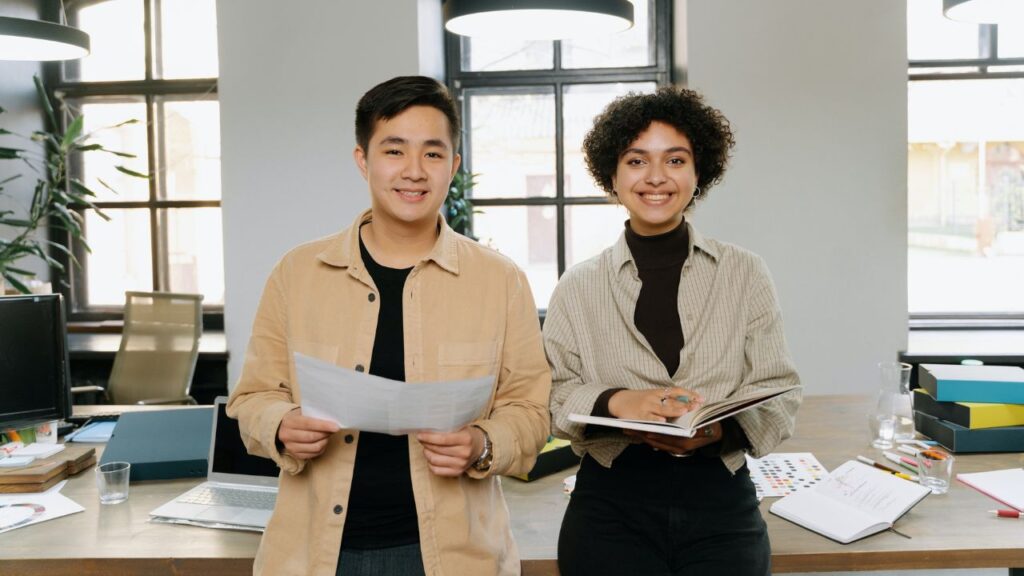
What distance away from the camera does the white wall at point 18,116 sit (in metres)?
4.32

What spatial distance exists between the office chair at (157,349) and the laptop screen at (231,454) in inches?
81.8

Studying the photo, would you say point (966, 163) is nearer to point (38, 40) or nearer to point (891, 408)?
point (891, 408)

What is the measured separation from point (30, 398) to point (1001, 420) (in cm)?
244

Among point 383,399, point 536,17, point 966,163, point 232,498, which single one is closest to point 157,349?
point 232,498

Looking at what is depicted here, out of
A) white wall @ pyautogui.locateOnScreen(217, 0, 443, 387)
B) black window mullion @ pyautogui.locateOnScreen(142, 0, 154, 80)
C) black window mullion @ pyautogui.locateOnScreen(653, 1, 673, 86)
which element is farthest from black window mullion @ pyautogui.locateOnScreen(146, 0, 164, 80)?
black window mullion @ pyautogui.locateOnScreen(653, 1, 673, 86)

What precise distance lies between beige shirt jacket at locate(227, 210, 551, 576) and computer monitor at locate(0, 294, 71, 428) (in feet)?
3.08

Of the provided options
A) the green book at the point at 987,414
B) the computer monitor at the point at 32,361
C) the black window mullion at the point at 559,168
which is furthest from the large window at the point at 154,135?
the green book at the point at 987,414

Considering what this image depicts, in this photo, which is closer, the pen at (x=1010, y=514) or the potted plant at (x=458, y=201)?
the pen at (x=1010, y=514)

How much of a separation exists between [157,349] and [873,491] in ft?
10.6

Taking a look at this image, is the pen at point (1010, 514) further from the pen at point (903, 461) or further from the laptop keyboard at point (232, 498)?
the laptop keyboard at point (232, 498)

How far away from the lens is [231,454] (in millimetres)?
1891

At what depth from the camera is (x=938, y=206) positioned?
4227mm

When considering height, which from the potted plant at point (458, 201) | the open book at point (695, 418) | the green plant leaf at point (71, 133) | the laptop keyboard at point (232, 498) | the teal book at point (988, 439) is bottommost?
the laptop keyboard at point (232, 498)

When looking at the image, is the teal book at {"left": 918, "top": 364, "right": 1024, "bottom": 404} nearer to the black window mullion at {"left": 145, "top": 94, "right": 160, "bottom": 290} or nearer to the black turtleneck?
the black turtleneck
